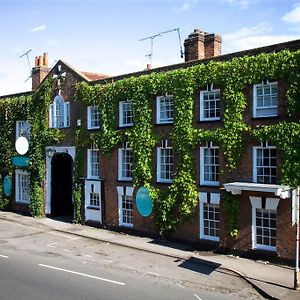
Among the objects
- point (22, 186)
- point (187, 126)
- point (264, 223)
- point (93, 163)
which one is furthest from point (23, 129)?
point (264, 223)

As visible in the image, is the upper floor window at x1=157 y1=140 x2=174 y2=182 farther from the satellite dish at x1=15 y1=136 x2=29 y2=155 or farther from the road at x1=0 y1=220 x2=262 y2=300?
the satellite dish at x1=15 y1=136 x2=29 y2=155

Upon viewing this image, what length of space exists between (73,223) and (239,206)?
1189 cm

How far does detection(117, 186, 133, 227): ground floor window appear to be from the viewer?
23062 mm

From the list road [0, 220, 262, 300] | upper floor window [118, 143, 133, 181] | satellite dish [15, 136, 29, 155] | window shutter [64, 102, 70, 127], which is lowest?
road [0, 220, 262, 300]

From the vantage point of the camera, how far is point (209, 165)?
19.7 metres

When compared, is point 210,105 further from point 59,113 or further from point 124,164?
point 59,113

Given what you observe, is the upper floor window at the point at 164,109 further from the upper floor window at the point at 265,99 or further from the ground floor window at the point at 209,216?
the upper floor window at the point at 265,99

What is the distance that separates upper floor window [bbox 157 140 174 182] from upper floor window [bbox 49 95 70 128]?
26.1ft

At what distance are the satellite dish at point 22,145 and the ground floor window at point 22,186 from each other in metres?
2.04

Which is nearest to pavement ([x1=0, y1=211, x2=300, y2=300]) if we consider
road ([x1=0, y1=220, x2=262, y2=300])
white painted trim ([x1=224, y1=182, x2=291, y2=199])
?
road ([x1=0, y1=220, x2=262, y2=300])

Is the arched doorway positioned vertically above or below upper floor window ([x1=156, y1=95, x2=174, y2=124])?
below

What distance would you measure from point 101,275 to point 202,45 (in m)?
12.4

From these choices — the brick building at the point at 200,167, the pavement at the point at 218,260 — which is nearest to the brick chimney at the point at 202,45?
the brick building at the point at 200,167

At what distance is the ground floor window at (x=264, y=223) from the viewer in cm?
1745
